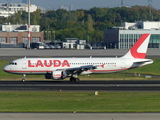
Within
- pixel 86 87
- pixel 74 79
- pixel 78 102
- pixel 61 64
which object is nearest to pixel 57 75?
pixel 74 79

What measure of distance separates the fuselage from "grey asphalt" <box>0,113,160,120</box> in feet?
91.4

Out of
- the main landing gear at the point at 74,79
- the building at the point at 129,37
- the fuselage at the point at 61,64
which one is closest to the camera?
the main landing gear at the point at 74,79

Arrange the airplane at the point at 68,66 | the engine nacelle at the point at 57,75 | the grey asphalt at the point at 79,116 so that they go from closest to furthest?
the grey asphalt at the point at 79,116 < the engine nacelle at the point at 57,75 < the airplane at the point at 68,66

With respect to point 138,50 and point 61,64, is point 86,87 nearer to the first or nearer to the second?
point 61,64

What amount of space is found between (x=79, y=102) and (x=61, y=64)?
70.4 ft

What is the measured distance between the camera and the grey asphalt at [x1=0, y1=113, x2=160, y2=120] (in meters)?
28.3

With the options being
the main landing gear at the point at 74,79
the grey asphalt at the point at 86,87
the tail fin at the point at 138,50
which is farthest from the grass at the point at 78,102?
the tail fin at the point at 138,50

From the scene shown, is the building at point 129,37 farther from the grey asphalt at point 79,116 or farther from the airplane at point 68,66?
the grey asphalt at point 79,116

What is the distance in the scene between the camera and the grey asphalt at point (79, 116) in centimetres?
2834

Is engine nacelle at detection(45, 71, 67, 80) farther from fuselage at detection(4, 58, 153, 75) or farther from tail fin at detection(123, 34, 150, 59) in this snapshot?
tail fin at detection(123, 34, 150, 59)

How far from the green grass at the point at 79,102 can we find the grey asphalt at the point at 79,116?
92.0 inches

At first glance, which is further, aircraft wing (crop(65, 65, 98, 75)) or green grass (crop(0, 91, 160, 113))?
aircraft wing (crop(65, 65, 98, 75))

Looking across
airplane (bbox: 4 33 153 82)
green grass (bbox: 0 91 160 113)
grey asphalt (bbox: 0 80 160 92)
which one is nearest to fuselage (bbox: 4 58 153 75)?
airplane (bbox: 4 33 153 82)

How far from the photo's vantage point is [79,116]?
2916 centimetres
